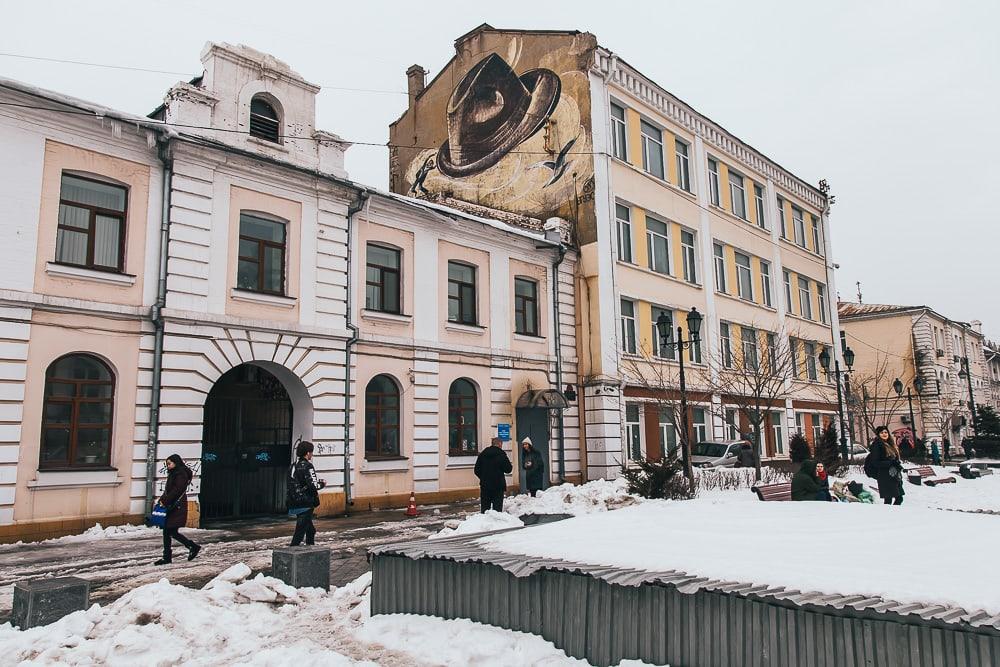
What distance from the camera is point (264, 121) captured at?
17.7m

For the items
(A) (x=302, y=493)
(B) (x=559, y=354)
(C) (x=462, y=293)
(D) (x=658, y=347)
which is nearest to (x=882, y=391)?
(D) (x=658, y=347)

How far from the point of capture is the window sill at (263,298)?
52.1 feet

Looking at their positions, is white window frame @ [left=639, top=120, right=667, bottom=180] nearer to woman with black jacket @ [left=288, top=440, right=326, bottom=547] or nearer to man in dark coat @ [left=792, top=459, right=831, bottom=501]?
man in dark coat @ [left=792, top=459, right=831, bottom=501]

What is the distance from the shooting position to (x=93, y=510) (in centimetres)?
1336

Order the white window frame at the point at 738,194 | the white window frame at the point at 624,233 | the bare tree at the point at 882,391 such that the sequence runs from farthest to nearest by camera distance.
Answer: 1. the bare tree at the point at 882,391
2. the white window frame at the point at 738,194
3. the white window frame at the point at 624,233

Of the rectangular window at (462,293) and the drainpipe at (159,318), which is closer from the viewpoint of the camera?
the drainpipe at (159,318)

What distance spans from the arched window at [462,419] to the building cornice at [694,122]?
12329 millimetres

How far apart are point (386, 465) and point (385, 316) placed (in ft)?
12.5

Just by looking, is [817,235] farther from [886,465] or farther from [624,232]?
[886,465]

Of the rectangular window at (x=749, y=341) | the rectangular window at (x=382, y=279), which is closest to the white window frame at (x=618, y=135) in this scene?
the rectangular window at (x=749, y=341)

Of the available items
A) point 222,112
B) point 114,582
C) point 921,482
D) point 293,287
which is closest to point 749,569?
point 114,582

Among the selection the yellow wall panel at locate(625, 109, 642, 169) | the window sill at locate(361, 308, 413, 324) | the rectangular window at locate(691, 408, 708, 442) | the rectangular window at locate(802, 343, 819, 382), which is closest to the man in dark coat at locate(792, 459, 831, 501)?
the window sill at locate(361, 308, 413, 324)

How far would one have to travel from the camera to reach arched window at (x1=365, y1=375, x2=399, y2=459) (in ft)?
60.1

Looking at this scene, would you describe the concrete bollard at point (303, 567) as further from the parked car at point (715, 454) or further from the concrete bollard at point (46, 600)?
the parked car at point (715, 454)
